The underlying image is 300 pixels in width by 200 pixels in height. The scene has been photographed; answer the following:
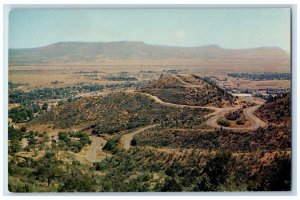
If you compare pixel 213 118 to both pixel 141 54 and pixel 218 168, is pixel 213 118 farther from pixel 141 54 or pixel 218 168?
pixel 141 54

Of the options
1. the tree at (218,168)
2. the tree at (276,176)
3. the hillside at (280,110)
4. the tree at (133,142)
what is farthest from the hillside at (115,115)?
the tree at (276,176)

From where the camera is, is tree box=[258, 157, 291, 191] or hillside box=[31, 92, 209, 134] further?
hillside box=[31, 92, 209, 134]

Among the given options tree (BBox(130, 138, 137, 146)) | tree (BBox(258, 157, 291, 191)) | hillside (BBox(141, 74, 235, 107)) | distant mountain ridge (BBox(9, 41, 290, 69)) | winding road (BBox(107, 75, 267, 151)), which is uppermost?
distant mountain ridge (BBox(9, 41, 290, 69))

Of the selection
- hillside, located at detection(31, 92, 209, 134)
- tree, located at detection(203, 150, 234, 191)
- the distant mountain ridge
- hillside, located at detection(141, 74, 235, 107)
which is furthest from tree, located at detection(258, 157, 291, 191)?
the distant mountain ridge

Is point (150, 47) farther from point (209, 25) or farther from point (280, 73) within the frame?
point (280, 73)

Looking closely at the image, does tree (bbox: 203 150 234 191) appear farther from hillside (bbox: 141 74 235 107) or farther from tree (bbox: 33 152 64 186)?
tree (bbox: 33 152 64 186)
